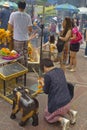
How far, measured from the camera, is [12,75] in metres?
5.08

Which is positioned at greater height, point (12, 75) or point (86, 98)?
point (12, 75)

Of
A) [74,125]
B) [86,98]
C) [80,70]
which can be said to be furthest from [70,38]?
[74,125]

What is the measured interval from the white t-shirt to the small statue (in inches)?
65.5

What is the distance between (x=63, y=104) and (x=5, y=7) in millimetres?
6214

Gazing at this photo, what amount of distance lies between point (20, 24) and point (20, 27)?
0.21 feet

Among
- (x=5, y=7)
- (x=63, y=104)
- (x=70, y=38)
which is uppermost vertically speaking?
(x=5, y=7)

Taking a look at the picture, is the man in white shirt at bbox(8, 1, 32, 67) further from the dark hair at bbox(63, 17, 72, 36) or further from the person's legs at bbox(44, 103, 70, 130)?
the person's legs at bbox(44, 103, 70, 130)

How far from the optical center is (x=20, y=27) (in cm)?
571

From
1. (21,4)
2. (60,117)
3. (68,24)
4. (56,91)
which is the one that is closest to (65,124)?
(60,117)

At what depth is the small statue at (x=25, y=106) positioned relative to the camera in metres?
4.08

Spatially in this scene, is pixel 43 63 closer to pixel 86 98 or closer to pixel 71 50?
pixel 86 98

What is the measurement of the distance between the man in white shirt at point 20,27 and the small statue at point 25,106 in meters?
1.62

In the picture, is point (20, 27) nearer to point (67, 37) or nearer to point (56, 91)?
point (67, 37)

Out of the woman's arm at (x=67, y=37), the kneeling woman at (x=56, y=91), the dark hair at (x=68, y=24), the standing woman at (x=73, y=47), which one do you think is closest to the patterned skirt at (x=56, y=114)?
the kneeling woman at (x=56, y=91)
